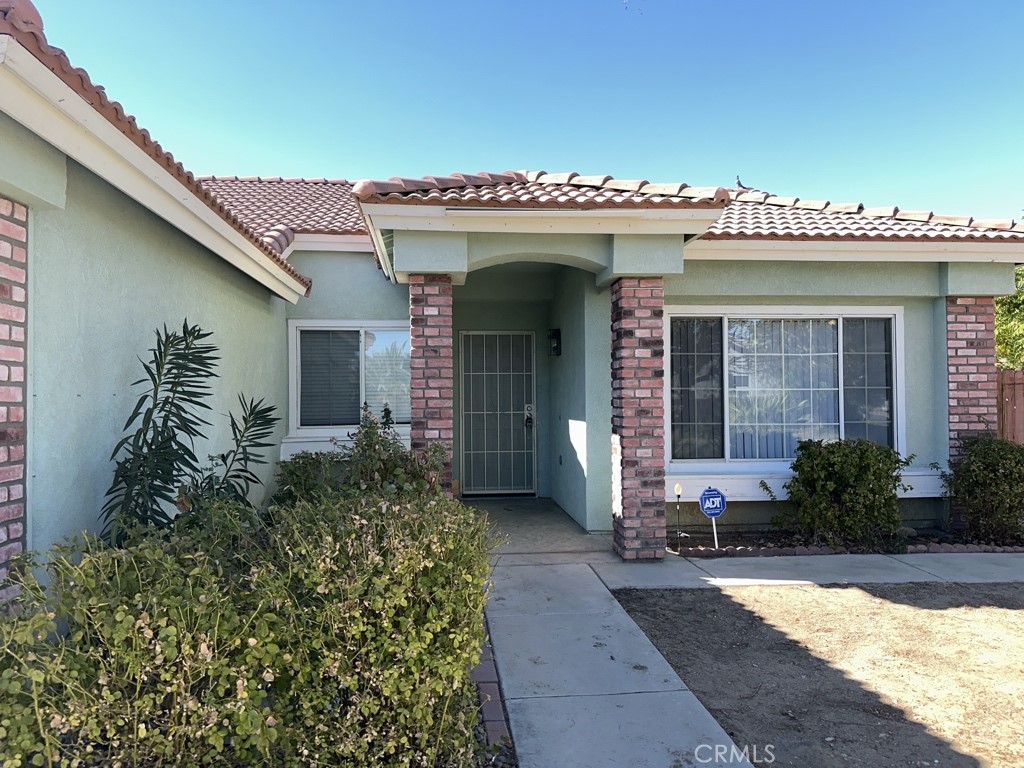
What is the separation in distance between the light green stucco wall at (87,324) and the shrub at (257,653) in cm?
91

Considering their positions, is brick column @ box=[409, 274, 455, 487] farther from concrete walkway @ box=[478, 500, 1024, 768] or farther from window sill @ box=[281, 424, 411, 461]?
window sill @ box=[281, 424, 411, 461]

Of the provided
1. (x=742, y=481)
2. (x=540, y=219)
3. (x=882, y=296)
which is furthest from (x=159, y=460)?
(x=882, y=296)

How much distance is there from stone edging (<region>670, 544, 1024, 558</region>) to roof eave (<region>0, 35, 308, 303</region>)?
5.61 metres

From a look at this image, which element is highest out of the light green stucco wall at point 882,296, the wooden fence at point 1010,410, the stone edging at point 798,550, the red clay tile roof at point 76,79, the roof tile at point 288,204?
the roof tile at point 288,204

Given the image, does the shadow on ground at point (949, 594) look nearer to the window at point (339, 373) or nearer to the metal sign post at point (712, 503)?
the metal sign post at point (712, 503)

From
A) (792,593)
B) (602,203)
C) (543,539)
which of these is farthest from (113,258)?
(792,593)

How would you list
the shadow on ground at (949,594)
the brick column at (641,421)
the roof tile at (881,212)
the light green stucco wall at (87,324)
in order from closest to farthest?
the light green stucco wall at (87,324) < the shadow on ground at (949,594) < the brick column at (641,421) < the roof tile at (881,212)

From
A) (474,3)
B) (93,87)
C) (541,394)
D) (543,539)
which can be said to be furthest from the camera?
(541,394)

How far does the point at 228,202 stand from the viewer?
32.3ft

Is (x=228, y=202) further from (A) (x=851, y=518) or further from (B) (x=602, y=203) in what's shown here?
(A) (x=851, y=518)

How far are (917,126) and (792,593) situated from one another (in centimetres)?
1019

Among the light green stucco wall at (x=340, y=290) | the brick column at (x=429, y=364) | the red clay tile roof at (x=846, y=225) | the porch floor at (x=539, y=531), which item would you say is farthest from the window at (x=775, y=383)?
the light green stucco wall at (x=340, y=290)

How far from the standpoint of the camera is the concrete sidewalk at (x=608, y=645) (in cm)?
310

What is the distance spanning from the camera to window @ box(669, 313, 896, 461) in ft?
24.4
